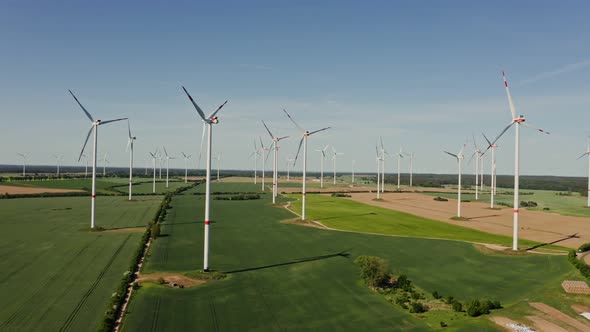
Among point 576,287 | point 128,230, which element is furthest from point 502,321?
point 128,230

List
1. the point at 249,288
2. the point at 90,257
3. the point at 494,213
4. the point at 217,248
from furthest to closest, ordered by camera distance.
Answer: the point at 494,213 → the point at 217,248 → the point at 90,257 → the point at 249,288

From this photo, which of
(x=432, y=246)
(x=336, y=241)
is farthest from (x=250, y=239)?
(x=432, y=246)

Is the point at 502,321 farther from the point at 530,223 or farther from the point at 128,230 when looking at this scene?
the point at 530,223

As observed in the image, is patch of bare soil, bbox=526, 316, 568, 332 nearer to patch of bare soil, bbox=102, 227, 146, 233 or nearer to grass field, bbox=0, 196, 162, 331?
grass field, bbox=0, 196, 162, 331

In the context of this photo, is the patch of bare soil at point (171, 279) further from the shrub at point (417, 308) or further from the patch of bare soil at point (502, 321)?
the patch of bare soil at point (502, 321)

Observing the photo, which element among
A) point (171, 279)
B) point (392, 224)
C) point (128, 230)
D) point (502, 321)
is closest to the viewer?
point (502, 321)

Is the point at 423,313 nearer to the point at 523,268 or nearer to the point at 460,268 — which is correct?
the point at 460,268
